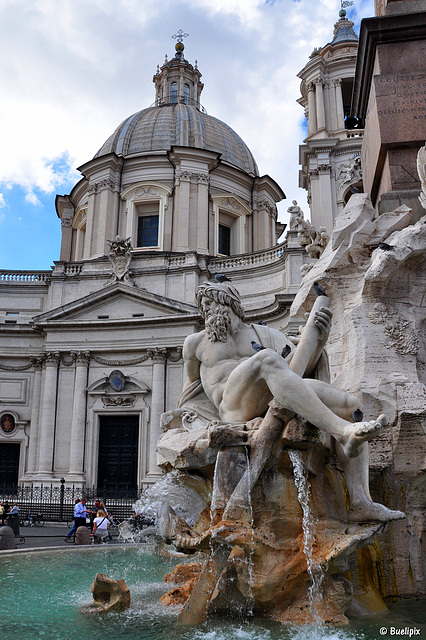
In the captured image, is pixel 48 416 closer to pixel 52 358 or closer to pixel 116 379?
pixel 52 358

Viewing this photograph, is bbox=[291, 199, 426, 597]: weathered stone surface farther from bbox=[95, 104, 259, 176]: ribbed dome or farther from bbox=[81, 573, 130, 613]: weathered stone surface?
bbox=[95, 104, 259, 176]: ribbed dome

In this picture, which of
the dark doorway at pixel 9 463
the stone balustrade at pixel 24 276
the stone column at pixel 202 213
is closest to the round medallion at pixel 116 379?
the dark doorway at pixel 9 463

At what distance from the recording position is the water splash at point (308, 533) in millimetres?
4152

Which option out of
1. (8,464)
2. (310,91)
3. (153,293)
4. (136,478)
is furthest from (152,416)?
(310,91)

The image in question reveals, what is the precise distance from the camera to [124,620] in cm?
458

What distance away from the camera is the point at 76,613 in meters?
4.86

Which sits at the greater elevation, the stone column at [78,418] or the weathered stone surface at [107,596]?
the stone column at [78,418]

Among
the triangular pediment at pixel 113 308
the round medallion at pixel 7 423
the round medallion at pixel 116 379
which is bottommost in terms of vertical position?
the round medallion at pixel 7 423

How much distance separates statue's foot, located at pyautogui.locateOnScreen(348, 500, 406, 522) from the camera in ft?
14.1

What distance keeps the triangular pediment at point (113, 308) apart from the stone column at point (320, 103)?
10658mm

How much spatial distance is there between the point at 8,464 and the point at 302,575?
26.8 metres

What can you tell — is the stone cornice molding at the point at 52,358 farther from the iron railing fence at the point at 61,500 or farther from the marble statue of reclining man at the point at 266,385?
the marble statue of reclining man at the point at 266,385

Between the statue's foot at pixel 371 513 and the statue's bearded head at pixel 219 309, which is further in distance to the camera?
the statue's bearded head at pixel 219 309

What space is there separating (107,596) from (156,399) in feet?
73.6
